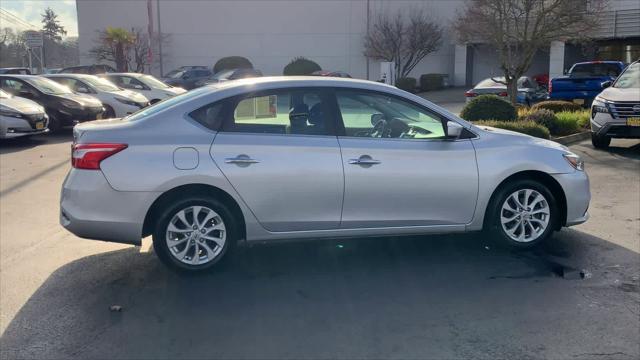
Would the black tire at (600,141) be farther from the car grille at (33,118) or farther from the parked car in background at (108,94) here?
the car grille at (33,118)

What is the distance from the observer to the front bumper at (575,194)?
5.58 meters

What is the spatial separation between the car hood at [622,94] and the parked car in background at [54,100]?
12.0 meters

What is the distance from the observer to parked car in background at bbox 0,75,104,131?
49.6 feet

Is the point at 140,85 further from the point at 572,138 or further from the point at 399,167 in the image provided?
the point at 399,167

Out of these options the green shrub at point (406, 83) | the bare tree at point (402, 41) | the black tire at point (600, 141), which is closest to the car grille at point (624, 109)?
the black tire at point (600, 141)

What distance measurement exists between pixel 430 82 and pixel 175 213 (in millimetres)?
36633

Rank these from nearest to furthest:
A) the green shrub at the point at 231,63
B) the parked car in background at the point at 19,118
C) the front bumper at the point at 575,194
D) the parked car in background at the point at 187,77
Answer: the front bumper at the point at 575,194
the parked car in background at the point at 19,118
the parked car in background at the point at 187,77
the green shrub at the point at 231,63

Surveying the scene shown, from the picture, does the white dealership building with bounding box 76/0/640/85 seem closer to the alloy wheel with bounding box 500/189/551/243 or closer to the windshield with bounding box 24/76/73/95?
the windshield with bounding box 24/76/73/95

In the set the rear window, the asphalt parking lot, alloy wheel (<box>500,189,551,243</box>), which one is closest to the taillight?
the asphalt parking lot

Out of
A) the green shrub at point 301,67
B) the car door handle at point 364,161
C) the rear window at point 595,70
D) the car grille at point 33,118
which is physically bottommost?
the car grille at point 33,118

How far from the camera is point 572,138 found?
13391 millimetres

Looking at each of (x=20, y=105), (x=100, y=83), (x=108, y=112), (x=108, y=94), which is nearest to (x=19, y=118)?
(x=20, y=105)

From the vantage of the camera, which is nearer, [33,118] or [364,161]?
Answer: [364,161]

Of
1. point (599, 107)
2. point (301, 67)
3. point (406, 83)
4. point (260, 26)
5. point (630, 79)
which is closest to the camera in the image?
point (599, 107)
